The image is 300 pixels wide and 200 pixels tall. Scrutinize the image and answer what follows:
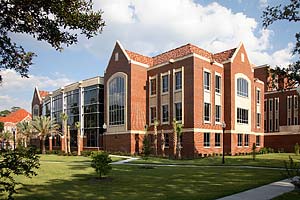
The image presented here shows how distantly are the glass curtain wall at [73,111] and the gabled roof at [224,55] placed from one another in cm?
2394

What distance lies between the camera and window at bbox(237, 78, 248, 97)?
4554 centimetres

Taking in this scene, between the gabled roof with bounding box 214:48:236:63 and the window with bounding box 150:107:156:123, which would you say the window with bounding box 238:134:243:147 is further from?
the window with bounding box 150:107:156:123

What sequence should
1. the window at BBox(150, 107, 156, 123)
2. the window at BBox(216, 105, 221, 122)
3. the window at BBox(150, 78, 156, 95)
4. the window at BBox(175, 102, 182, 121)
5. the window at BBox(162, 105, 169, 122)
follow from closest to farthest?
the window at BBox(175, 102, 182, 121) → the window at BBox(162, 105, 169, 122) → the window at BBox(216, 105, 221, 122) → the window at BBox(150, 107, 156, 123) → the window at BBox(150, 78, 156, 95)

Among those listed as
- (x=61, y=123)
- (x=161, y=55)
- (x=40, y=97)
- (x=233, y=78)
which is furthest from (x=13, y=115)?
(x=233, y=78)

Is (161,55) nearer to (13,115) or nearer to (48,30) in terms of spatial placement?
(48,30)

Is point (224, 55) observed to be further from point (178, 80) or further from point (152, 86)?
point (152, 86)

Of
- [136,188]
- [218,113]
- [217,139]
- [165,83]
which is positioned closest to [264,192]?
[136,188]

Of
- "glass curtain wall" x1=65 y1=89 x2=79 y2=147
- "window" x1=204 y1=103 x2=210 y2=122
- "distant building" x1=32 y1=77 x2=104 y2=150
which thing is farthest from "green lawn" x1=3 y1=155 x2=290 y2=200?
"glass curtain wall" x1=65 y1=89 x2=79 y2=147

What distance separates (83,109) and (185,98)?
20.0m

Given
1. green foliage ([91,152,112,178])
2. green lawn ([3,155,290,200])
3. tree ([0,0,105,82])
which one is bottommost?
green lawn ([3,155,290,200])

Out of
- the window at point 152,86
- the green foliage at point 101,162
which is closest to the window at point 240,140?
the window at point 152,86

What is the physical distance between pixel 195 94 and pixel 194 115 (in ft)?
8.28

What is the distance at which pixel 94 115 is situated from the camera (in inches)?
2013

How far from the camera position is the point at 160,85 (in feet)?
145
